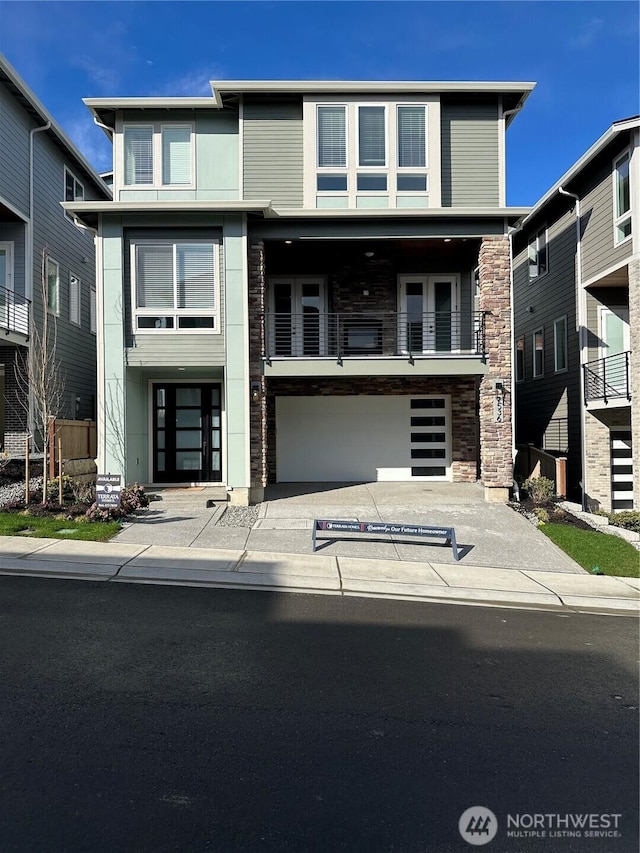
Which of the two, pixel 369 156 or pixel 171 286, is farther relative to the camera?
pixel 369 156

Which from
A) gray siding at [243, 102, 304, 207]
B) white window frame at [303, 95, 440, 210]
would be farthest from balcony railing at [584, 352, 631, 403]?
gray siding at [243, 102, 304, 207]

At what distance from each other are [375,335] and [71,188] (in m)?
12.0

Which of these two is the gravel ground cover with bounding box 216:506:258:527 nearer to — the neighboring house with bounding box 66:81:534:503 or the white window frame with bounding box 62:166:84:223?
the neighboring house with bounding box 66:81:534:503

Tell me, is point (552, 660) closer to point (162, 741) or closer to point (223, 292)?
point (162, 741)

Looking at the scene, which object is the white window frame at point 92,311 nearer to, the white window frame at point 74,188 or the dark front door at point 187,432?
the white window frame at point 74,188

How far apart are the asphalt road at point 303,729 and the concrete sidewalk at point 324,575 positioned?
93 cm

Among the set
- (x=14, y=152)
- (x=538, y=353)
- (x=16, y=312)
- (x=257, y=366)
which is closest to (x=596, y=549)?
(x=257, y=366)

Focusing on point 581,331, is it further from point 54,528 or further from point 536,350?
point 54,528

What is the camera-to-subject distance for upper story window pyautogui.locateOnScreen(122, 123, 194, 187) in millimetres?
13828

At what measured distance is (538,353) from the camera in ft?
63.0

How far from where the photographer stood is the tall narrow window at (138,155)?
13.8m

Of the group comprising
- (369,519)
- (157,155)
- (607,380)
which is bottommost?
(369,519)

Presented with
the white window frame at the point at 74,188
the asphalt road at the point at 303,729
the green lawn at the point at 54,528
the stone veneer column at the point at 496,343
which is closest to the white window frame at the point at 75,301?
the white window frame at the point at 74,188

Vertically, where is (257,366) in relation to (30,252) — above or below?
below
